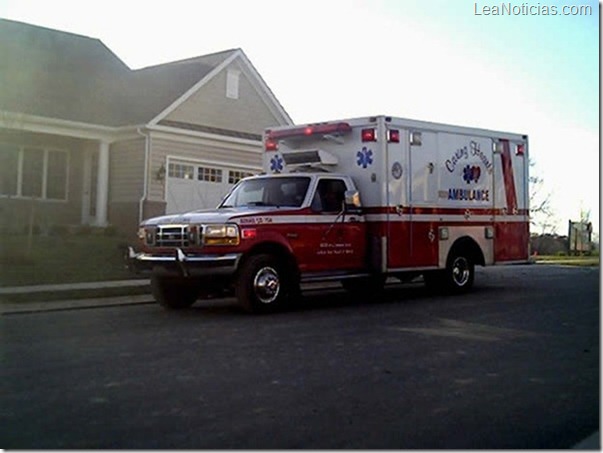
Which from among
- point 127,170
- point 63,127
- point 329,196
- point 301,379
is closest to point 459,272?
point 329,196

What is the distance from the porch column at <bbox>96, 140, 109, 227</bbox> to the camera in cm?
2347

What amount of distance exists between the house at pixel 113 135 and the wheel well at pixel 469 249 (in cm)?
1054

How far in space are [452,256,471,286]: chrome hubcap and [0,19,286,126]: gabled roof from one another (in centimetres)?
1135

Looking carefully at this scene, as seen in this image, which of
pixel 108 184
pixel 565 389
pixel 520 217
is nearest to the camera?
pixel 565 389

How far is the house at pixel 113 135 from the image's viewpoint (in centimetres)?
2239

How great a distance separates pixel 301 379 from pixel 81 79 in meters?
20.2

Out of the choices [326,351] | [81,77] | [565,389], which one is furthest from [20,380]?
[81,77]

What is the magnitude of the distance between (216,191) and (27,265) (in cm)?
854

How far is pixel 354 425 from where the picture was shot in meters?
5.80

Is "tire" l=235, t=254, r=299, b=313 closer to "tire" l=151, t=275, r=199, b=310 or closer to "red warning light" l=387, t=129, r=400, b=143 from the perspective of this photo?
"tire" l=151, t=275, r=199, b=310

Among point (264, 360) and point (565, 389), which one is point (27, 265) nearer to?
point (264, 360)

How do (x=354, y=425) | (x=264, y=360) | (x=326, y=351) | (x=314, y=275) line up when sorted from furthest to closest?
(x=314, y=275) < (x=326, y=351) < (x=264, y=360) < (x=354, y=425)

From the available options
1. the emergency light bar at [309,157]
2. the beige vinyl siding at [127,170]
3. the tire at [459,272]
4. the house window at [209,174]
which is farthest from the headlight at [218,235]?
the house window at [209,174]

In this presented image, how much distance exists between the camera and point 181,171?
79.3 ft
